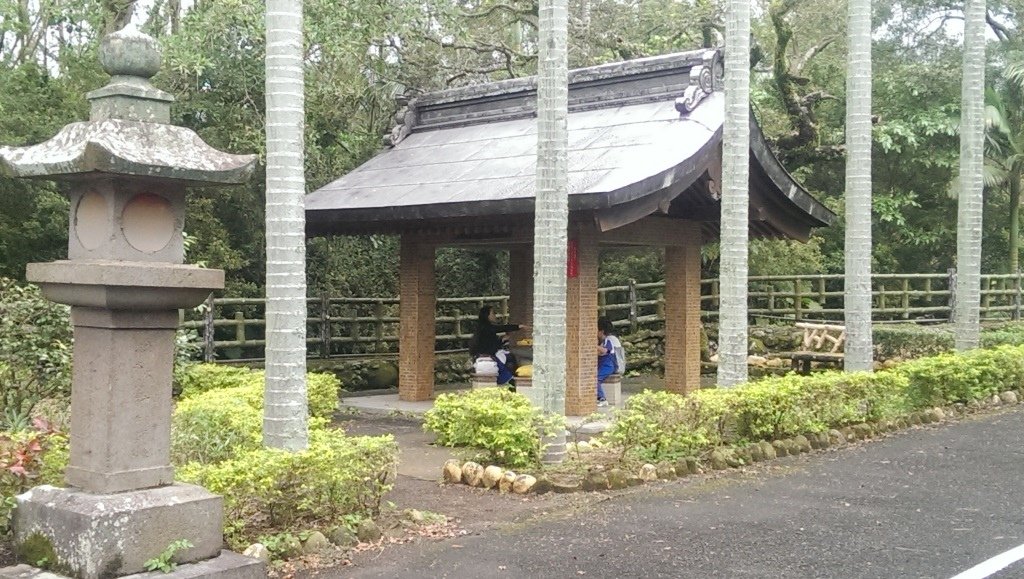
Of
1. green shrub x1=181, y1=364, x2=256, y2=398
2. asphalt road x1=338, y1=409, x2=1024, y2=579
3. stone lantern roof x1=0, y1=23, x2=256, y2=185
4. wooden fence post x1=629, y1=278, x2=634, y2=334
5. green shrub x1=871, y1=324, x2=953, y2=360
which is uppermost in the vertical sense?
stone lantern roof x1=0, y1=23, x2=256, y2=185

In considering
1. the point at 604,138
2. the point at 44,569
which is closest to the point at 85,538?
the point at 44,569

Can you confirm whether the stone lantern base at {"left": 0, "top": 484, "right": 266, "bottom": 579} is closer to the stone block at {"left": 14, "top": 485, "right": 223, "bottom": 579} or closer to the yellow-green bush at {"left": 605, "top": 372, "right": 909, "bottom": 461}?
the stone block at {"left": 14, "top": 485, "right": 223, "bottom": 579}

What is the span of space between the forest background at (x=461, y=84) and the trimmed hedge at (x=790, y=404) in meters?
7.63

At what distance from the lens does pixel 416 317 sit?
49.4 ft

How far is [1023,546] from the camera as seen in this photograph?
694 cm

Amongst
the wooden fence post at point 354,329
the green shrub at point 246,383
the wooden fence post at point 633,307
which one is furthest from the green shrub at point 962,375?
the wooden fence post at point 354,329

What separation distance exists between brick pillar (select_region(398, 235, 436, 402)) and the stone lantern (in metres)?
8.97

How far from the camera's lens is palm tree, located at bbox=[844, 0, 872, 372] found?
12570 mm

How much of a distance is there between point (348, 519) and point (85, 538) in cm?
203

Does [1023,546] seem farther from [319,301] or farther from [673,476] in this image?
[319,301]

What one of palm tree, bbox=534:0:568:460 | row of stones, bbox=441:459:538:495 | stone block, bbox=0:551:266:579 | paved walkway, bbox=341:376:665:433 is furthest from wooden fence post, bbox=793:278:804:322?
stone block, bbox=0:551:266:579

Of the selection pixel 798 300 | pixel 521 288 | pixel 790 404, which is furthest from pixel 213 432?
pixel 798 300

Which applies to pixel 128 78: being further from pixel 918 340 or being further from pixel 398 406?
pixel 918 340

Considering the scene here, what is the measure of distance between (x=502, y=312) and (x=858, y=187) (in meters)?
8.68
